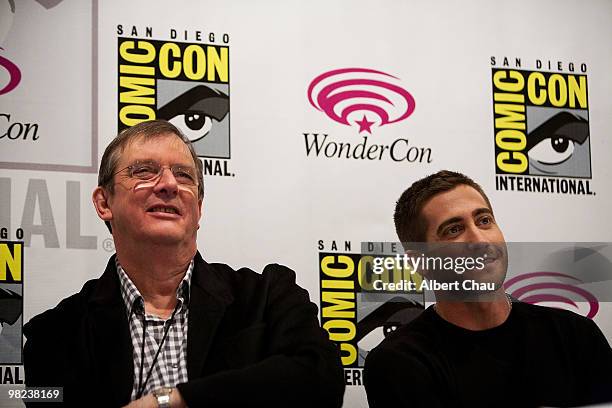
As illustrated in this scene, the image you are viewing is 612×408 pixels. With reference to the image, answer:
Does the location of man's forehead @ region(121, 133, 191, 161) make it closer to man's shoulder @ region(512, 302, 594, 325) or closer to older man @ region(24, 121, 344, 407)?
older man @ region(24, 121, 344, 407)

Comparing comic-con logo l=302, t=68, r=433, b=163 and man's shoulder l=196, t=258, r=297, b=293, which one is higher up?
comic-con logo l=302, t=68, r=433, b=163

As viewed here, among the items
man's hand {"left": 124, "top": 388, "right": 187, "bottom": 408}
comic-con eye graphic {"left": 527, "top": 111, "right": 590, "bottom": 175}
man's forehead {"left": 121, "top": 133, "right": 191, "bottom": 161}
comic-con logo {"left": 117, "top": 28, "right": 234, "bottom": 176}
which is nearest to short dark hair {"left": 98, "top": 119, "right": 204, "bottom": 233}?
man's forehead {"left": 121, "top": 133, "right": 191, "bottom": 161}

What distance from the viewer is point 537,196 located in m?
3.92

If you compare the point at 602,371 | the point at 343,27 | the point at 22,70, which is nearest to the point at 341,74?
the point at 343,27

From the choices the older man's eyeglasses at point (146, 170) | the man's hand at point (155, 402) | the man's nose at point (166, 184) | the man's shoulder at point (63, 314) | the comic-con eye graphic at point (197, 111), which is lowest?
the man's hand at point (155, 402)

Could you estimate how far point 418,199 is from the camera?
369 cm

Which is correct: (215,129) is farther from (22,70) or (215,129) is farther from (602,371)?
(602,371)

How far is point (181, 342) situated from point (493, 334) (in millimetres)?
1112

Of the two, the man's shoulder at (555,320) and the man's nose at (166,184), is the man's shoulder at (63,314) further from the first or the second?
the man's shoulder at (555,320)

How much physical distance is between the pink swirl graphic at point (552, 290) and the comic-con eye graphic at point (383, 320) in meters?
0.42

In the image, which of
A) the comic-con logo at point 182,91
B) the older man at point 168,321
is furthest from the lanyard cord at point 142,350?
the comic-con logo at point 182,91

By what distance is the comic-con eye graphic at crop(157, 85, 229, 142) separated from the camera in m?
3.58

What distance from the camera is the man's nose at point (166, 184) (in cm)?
318

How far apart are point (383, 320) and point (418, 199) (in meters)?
0.47
